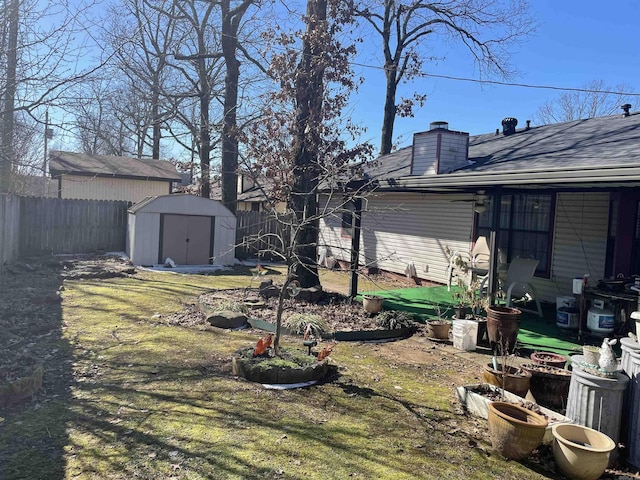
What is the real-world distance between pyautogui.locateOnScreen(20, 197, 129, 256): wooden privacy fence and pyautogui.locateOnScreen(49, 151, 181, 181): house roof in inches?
187

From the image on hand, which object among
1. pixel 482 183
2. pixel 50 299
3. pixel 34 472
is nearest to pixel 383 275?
pixel 482 183

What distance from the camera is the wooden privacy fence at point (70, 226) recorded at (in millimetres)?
16359

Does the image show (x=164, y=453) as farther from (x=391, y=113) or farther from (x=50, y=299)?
(x=391, y=113)

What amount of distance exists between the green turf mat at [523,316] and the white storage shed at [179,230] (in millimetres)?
6472

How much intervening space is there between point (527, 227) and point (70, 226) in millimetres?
14991

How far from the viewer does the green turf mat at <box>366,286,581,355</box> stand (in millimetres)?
Result: 7297

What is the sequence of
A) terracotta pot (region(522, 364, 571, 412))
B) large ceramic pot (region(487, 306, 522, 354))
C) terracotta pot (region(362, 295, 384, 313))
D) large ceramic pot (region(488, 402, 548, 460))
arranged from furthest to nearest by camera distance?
terracotta pot (region(362, 295, 384, 313)), large ceramic pot (region(487, 306, 522, 354)), terracotta pot (region(522, 364, 571, 412)), large ceramic pot (region(488, 402, 548, 460))

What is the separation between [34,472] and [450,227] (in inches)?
421

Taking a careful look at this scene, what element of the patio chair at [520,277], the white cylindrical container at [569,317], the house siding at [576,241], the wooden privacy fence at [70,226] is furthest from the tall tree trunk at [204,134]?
the white cylindrical container at [569,317]

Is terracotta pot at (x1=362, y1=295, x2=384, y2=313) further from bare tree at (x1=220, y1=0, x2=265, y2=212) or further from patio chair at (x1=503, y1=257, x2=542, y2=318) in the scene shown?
bare tree at (x1=220, y1=0, x2=265, y2=212)

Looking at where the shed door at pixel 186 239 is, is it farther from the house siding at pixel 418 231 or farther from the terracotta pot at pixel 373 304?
the terracotta pot at pixel 373 304

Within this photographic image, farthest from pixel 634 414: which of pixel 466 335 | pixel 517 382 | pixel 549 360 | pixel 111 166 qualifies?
pixel 111 166

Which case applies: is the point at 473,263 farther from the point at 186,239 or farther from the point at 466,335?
the point at 186,239

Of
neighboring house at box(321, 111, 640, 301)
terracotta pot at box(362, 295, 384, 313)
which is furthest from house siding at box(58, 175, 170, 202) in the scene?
terracotta pot at box(362, 295, 384, 313)
